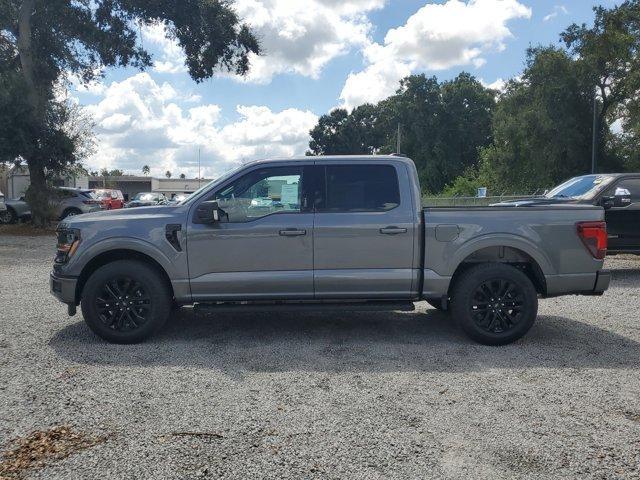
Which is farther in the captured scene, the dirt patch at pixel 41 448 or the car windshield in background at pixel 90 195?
the car windshield in background at pixel 90 195

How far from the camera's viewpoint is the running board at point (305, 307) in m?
5.70

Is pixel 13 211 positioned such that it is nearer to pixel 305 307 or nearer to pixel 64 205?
pixel 64 205

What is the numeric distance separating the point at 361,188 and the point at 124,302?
8.91 ft

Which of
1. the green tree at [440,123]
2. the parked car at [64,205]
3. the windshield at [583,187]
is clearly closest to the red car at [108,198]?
the parked car at [64,205]

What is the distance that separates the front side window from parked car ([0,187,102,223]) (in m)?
18.7

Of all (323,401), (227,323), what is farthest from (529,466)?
(227,323)

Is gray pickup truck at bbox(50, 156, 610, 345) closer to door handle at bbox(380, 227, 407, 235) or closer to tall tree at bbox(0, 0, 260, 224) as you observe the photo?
door handle at bbox(380, 227, 407, 235)

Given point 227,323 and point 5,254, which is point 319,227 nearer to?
point 227,323

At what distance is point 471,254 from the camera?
5910 millimetres

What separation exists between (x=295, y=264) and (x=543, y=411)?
2.70 meters

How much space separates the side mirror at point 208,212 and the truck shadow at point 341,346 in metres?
1.31

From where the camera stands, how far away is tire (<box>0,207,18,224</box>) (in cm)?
2414

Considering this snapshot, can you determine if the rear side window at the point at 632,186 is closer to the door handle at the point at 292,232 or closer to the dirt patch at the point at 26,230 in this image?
the door handle at the point at 292,232

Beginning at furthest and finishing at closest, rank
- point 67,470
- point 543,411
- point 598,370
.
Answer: point 598,370, point 543,411, point 67,470
